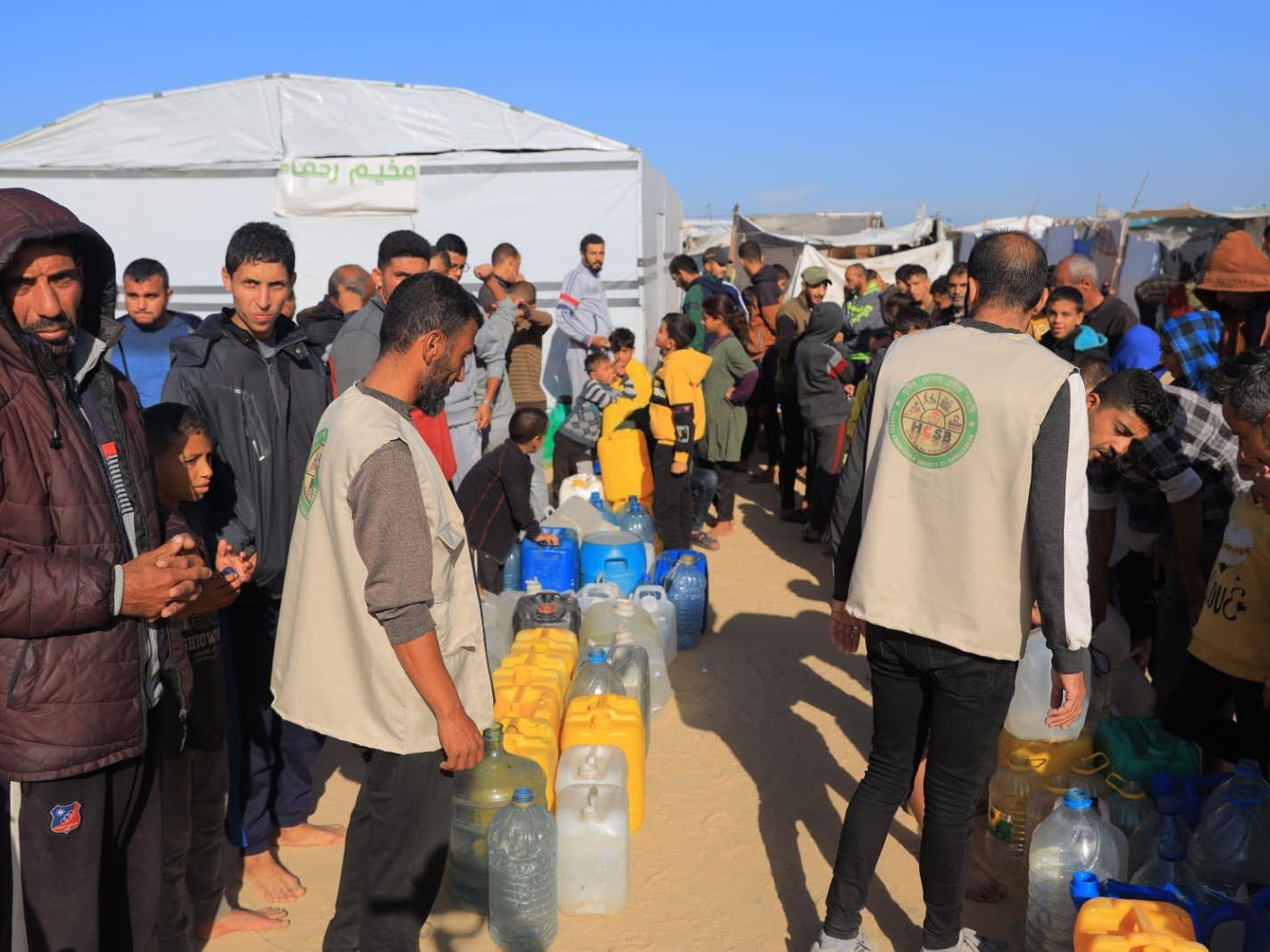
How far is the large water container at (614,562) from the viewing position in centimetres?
656

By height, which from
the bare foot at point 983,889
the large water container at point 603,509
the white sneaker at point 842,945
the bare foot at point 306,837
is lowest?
the bare foot at point 983,889

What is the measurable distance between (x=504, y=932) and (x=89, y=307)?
248 cm

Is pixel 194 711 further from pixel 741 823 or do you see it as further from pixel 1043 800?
pixel 1043 800

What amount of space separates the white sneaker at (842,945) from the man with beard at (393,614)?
133 cm

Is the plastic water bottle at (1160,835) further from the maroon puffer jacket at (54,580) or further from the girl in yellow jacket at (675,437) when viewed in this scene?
the girl in yellow jacket at (675,437)

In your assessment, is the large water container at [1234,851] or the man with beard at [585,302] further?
the man with beard at [585,302]

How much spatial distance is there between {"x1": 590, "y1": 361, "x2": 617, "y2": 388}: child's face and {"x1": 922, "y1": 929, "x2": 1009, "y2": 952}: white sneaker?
5.36m

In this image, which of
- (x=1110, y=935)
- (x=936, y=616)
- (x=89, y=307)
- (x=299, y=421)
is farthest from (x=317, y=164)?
(x=1110, y=935)

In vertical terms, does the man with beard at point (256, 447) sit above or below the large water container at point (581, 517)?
above

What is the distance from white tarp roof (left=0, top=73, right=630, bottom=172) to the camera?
A: 36.9 feet

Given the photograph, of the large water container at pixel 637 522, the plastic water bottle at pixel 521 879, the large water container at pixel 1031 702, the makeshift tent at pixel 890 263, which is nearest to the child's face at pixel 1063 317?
the large water container at pixel 1031 702

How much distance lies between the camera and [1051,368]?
278 centimetres

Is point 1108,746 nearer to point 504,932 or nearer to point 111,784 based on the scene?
point 504,932

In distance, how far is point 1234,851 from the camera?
10.6 ft
